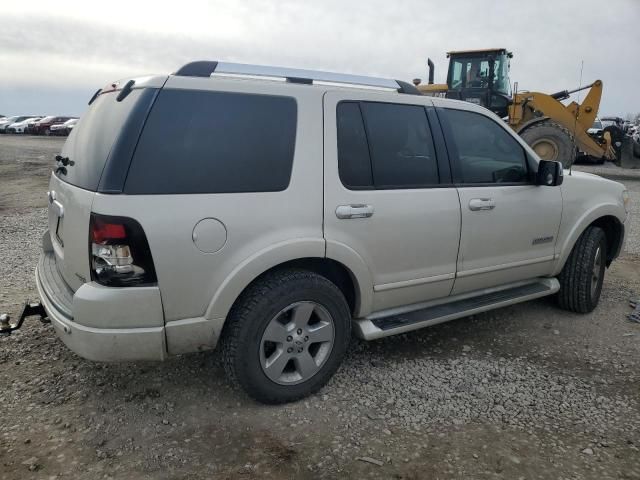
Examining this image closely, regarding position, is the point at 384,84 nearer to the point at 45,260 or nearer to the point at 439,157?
the point at 439,157

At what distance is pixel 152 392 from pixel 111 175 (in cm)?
145

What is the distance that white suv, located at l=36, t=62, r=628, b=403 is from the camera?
2539mm

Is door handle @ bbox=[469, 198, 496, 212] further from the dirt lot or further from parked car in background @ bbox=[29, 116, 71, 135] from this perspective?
parked car in background @ bbox=[29, 116, 71, 135]

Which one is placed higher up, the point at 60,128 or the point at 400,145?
the point at 400,145

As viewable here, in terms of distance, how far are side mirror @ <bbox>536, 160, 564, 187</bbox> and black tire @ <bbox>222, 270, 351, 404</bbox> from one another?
6.39 feet

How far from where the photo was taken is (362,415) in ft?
9.92

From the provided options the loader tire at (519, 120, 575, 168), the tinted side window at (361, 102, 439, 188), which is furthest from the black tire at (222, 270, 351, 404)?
the loader tire at (519, 120, 575, 168)

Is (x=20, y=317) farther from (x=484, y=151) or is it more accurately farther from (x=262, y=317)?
(x=484, y=151)

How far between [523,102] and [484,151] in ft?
40.1

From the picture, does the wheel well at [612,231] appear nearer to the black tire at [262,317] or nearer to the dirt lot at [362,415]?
the dirt lot at [362,415]

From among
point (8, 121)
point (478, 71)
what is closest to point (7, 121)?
point (8, 121)

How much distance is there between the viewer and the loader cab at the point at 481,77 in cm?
1429

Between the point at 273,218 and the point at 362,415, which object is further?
the point at 362,415

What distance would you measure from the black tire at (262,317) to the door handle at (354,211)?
39 centimetres
